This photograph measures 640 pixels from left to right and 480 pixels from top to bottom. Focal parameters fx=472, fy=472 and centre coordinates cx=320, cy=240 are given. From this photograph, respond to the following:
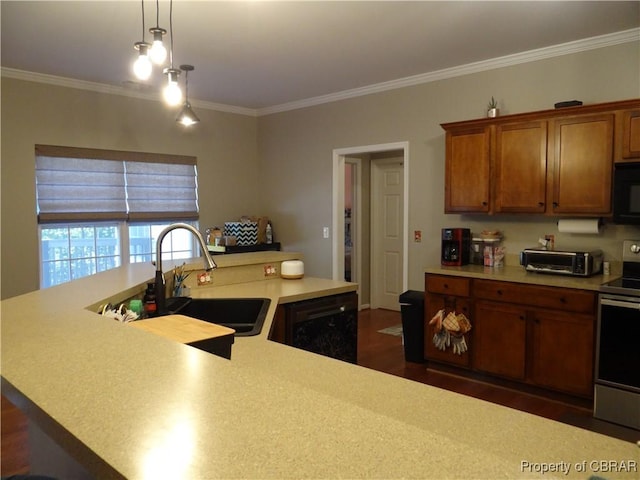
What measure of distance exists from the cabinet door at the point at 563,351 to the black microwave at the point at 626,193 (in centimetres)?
71

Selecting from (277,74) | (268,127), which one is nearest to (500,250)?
(277,74)

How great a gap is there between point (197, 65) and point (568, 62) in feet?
10.2

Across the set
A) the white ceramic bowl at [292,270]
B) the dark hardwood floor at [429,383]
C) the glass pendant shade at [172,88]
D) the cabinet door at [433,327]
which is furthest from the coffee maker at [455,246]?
the glass pendant shade at [172,88]

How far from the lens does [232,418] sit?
719mm

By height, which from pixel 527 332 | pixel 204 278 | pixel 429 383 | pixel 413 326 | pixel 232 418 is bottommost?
pixel 429 383

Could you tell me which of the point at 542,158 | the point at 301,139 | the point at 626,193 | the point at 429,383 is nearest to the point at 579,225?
the point at 626,193

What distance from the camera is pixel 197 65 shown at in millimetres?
4211

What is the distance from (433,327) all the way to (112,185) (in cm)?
355

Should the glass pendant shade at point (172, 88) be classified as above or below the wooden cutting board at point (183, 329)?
above

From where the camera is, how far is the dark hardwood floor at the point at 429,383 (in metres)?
2.76

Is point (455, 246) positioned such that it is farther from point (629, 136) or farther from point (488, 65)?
point (488, 65)

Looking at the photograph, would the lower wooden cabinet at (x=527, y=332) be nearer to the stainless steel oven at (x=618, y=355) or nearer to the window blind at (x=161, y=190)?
the stainless steel oven at (x=618, y=355)

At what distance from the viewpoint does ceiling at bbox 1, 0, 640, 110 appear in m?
3.00

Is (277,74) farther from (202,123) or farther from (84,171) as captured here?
(84,171)
